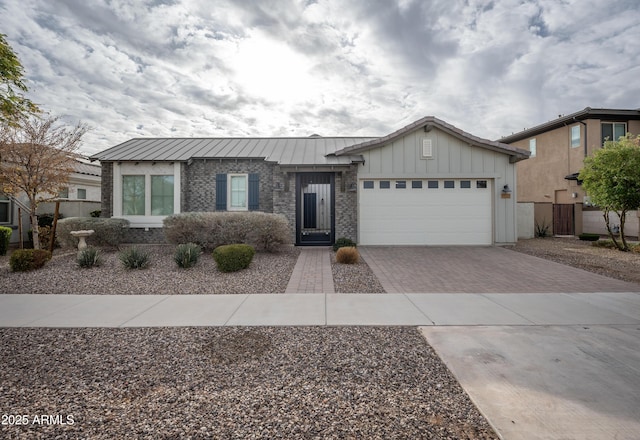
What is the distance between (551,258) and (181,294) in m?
10.8

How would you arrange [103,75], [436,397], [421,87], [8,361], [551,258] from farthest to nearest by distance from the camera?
[421,87], [103,75], [551,258], [8,361], [436,397]

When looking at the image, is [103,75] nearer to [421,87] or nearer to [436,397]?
[421,87]

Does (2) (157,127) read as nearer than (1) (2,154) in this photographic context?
Result: No

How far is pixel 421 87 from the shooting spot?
41.4 feet

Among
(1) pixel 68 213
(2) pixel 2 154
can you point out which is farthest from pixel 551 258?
(1) pixel 68 213

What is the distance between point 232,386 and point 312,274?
4674 millimetres

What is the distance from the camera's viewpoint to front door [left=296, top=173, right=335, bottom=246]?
38.7 feet

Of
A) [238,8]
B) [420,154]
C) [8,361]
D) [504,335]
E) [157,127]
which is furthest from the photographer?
[157,127]

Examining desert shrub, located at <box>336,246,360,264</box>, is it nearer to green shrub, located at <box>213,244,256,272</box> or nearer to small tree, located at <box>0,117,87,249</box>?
green shrub, located at <box>213,244,256,272</box>

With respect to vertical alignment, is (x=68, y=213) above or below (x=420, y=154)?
below

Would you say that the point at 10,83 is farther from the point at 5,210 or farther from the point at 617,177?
the point at 617,177

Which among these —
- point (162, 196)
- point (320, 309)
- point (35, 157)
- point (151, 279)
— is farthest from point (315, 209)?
point (35, 157)

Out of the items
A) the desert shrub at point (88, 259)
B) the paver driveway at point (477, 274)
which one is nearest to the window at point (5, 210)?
the desert shrub at point (88, 259)

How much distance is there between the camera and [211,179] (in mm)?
12359
